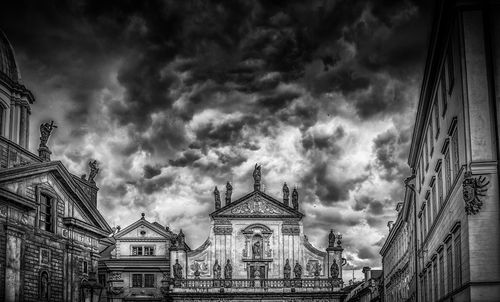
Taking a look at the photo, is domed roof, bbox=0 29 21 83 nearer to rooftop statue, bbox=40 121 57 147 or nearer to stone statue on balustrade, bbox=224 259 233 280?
rooftop statue, bbox=40 121 57 147

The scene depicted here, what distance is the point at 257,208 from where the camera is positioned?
78625mm

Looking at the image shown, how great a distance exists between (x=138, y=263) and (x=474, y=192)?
208 feet

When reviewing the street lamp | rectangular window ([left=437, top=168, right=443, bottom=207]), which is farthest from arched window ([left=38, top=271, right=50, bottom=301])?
rectangular window ([left=437, top=168, right=443, bottom=207])

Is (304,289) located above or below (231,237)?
below

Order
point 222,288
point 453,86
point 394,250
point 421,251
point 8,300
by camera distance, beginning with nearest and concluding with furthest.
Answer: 1. point 453,86
2. point 421,251
3. point 8,300
4. point 394,250
5. point 222,288

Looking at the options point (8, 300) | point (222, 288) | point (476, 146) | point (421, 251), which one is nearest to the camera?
point (476, 146)

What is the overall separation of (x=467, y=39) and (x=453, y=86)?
8.12ft

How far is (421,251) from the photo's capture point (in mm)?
35188

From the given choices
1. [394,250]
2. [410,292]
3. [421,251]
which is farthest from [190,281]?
[421,251]

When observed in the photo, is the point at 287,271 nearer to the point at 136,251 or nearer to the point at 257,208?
the point at 257,208

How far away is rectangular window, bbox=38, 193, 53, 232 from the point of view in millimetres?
48006

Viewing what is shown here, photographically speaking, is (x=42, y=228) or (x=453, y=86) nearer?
(x=453, y=86)

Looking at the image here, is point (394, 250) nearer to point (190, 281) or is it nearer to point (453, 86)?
point (190, 281)

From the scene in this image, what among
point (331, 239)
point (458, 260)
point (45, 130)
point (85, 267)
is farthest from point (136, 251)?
point (458, 260)
